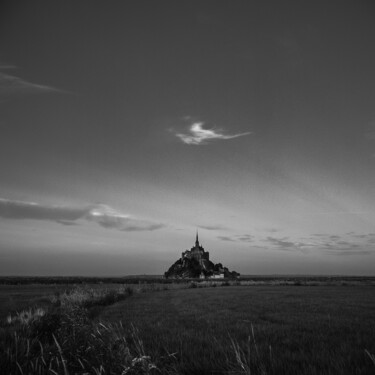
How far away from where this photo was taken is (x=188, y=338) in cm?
1028

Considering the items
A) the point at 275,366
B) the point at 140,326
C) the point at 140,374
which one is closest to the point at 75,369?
the point at 140,374

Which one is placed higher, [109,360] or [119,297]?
[109,360]

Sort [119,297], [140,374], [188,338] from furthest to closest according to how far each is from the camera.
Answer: [119,297], [188,338], [140,374]

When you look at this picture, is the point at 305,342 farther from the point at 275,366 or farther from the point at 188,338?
the point at 275,366

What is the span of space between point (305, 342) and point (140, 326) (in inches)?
298

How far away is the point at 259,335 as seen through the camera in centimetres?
1107

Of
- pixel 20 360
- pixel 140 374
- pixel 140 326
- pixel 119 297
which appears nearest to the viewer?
pixel 140 374

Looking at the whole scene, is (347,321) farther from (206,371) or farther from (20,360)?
(20,360)

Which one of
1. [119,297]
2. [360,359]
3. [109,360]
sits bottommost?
[119,297]

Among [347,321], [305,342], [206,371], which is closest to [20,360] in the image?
[206,371]

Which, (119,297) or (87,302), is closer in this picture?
(87,302)

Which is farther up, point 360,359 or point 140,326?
point 360,359

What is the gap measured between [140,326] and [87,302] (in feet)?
36.4

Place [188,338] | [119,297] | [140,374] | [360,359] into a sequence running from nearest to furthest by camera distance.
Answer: [140,374], [360,359], [188,338], [119,297]
